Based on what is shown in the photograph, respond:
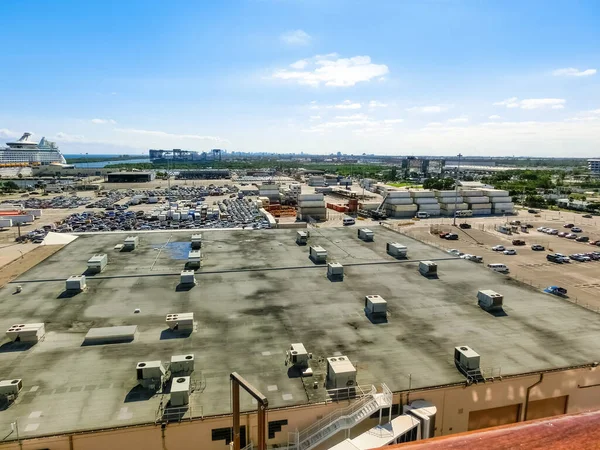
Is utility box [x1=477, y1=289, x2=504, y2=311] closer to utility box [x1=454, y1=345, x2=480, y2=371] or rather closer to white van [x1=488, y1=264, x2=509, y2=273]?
utility box [x1=454, y1=345, x2=480, y2=371]

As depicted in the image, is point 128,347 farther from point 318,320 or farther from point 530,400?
point 530,400

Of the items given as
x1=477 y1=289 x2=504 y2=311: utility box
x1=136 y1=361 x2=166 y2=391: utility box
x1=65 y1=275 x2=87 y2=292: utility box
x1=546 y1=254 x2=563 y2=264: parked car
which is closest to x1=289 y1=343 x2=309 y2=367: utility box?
x1=136 y1=361 x2=166 y2=391: utility box

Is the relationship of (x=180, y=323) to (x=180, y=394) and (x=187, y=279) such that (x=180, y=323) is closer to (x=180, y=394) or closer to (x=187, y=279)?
(x=180, y=394)

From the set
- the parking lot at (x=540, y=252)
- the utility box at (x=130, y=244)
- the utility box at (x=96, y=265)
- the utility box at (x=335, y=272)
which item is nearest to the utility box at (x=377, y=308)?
the utility box at (x=335, y=272)

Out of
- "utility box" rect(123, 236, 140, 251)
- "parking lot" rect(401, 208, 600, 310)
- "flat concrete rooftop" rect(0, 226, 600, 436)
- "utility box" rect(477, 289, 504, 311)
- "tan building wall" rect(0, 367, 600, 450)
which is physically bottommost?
"parking lot" rect(401, 208, 600, 310)

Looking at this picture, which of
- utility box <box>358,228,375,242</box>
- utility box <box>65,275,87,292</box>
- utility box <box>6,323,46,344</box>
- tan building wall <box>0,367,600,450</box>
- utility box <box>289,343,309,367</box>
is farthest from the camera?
utility box <box>358,228,375,242</box>

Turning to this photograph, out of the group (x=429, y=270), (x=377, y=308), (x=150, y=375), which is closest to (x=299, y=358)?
(x=150, y=375)
